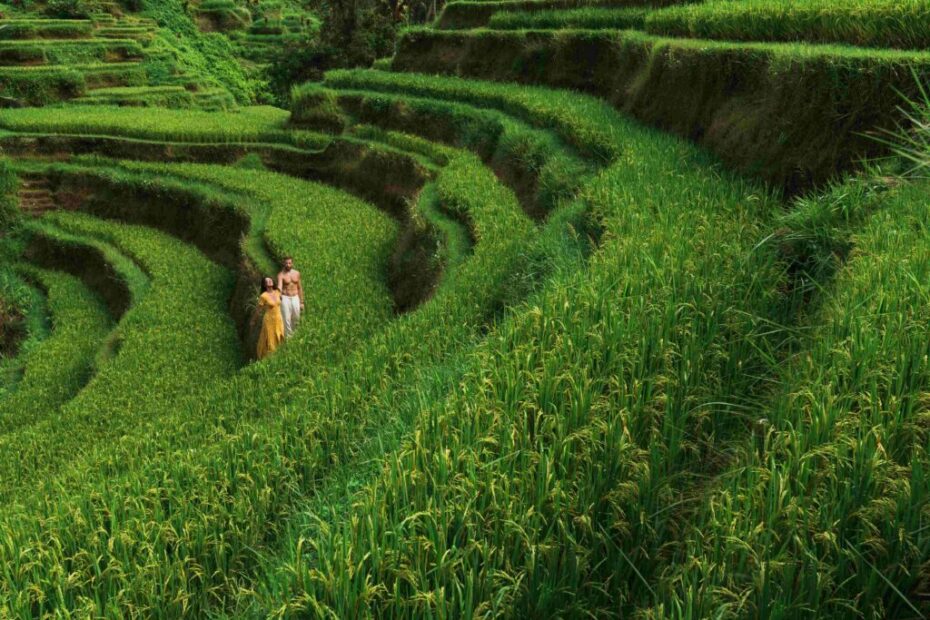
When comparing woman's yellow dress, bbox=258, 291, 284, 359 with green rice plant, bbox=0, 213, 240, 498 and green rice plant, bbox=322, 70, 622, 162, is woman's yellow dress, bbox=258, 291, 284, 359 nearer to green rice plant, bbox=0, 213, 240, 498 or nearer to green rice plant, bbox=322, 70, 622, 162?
green rice plant, bbox=0, 213, 240, 498

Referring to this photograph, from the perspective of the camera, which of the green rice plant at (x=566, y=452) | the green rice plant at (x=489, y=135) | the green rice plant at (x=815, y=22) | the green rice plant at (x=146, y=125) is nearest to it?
the green rice plant at (x=566, y=452)

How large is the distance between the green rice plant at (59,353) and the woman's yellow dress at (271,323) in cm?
Answer: 251

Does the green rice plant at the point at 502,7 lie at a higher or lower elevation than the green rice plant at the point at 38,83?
higher

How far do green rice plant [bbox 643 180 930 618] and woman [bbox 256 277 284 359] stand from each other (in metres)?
7.17

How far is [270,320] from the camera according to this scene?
1014 centimetres

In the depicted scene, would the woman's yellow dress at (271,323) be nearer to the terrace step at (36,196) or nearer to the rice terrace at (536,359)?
the rice terrace at (536,359)

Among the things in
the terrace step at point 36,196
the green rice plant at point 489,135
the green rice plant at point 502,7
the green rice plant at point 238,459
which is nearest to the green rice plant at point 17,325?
the terrace step at point 36,196

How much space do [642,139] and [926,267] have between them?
613cm

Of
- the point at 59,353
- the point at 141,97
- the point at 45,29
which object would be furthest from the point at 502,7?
the point at 45,29

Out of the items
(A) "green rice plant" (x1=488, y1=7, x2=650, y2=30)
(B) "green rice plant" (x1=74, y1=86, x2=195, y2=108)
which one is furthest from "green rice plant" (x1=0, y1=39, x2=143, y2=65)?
(A) "green rice plant" (x1=488, y1=7, x2=650, y2=30)

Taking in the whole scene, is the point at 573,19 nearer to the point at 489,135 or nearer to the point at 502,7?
the point at 502,7

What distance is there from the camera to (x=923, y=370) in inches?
131

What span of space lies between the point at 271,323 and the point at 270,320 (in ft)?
0.13

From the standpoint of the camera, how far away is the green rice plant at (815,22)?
7434mm
